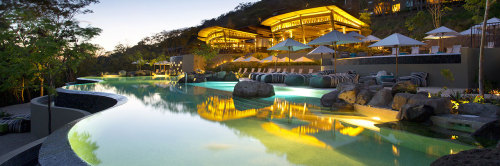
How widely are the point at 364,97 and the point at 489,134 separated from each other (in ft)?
7.93

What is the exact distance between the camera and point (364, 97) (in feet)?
18.6

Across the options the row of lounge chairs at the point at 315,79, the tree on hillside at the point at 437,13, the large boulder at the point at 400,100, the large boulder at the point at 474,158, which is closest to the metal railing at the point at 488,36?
the row of lounge chairs at the point at 315,79

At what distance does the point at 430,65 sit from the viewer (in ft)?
33.6

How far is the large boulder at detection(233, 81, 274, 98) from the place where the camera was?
26.1 ft

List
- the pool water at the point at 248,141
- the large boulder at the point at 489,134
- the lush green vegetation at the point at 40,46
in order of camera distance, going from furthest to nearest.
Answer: the lush green vegetation at the point at 40,46 < the large boulder at the point at 489,134 < the pool water at the point at 248,141

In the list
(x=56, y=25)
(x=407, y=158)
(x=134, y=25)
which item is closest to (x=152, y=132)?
(x=407, y=158)

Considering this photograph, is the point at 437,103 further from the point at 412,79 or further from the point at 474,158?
the point at 412,79

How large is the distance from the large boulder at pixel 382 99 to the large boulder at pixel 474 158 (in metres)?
4.27

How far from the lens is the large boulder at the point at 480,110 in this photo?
4323 mm

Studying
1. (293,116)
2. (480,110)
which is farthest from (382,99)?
(293,116)

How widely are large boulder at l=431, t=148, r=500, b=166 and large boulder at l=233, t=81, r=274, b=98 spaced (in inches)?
260

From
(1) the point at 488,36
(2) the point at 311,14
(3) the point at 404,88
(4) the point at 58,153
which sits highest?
(2) the point at 311,14

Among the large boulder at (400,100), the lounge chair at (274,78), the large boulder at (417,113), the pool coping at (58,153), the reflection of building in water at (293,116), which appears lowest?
the reflection of building in water at (293,116)

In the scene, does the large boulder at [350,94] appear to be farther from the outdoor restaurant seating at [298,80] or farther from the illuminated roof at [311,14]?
the illuminated roof at [311,14]
